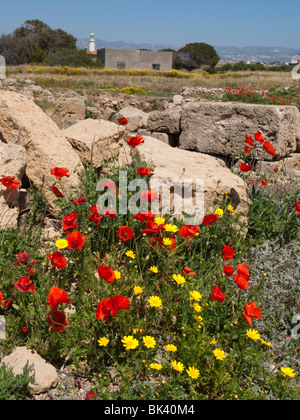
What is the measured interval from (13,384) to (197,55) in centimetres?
5473

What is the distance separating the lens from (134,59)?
42250 millimetres

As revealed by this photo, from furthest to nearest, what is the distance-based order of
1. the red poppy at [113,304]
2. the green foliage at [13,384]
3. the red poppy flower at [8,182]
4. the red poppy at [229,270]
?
the red poppy flower at [8,182] < the red poppy at [229,270] < the red poppy at [113,304] < the green foliage at [13,384]

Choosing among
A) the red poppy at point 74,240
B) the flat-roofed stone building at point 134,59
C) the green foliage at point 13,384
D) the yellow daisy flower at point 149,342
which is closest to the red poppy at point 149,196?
the red poppy at point 74,240

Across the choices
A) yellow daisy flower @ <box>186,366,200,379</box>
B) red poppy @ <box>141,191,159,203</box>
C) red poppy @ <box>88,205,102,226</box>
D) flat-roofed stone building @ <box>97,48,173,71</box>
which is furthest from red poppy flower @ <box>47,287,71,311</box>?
flat-roofed stone building @ <box>97,48,173,71</box>

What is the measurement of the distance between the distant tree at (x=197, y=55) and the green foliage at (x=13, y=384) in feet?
171

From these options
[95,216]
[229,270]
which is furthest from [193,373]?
[95,216]

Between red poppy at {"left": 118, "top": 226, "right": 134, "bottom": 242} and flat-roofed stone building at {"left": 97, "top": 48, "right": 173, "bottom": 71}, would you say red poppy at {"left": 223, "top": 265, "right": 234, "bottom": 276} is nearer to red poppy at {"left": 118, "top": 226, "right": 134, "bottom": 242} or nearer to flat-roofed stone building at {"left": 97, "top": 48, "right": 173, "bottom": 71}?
red poppy at {"left": 118, "top": 226, "right": 134, "bottom": 242}

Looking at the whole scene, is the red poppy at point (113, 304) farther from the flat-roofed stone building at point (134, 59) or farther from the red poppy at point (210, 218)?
the flat-roofed stone building at point (134, 59)

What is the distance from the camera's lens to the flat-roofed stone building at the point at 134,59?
41.7 meters

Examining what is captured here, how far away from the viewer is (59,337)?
2607mm

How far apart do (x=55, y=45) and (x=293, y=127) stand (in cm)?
4257

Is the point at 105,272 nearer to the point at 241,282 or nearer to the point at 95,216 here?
the point at 241,282

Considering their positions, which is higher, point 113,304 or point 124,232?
point 124,232
